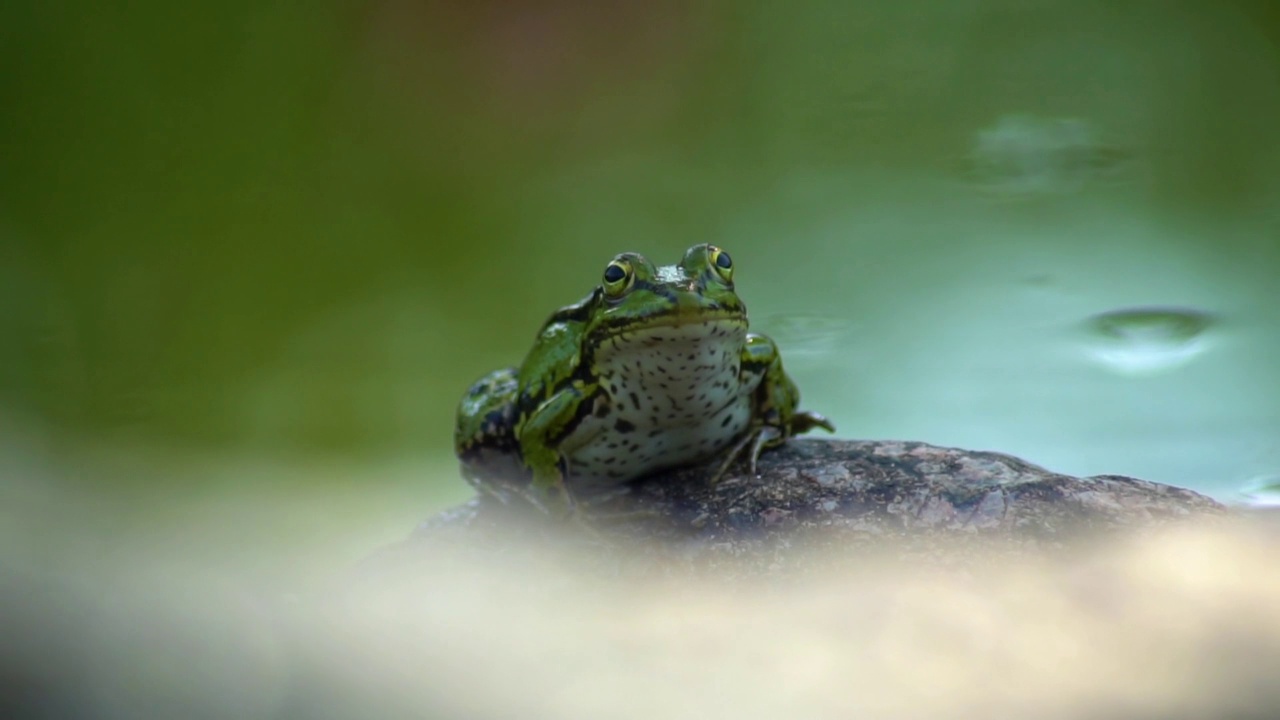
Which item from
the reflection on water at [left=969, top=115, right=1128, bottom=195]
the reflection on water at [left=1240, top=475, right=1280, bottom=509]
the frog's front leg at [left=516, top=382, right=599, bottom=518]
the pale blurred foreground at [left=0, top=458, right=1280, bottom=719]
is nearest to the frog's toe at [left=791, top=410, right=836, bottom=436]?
the frog's front leg at [left=516, top=382, right=599, bottom=518]

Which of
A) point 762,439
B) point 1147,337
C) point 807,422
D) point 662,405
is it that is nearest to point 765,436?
point 762,439

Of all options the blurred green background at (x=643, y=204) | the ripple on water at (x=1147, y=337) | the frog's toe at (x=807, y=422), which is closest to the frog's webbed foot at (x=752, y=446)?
the frog's toe at (x=807, y=422)

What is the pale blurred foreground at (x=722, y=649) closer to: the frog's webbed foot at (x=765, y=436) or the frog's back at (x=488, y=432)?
the frog's webbed foot at (x=765, y=436)

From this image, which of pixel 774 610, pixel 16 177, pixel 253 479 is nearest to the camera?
pixel 774 610

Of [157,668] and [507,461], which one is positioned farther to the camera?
[507,461]

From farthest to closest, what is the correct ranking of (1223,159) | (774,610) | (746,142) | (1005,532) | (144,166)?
(746,142) → (1223,159) → (144,166) → (1005,532) → (774,610)

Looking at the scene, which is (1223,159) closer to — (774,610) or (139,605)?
(774,610)

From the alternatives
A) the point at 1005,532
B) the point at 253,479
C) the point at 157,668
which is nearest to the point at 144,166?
the point at 253,479

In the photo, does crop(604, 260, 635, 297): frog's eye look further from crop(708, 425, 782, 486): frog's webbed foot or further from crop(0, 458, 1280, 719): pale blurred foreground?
crop(0, 458, 1280, 719): pale blurred foreground

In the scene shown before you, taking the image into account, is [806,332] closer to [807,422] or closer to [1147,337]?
[807,422]
